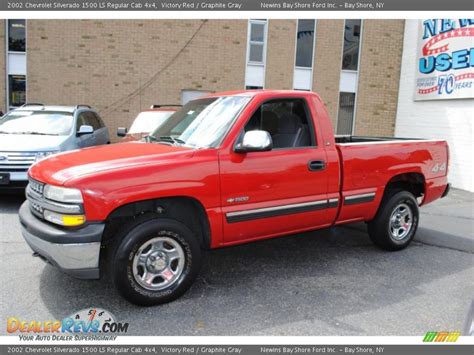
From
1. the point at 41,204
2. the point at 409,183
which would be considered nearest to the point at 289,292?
the point at 41,204

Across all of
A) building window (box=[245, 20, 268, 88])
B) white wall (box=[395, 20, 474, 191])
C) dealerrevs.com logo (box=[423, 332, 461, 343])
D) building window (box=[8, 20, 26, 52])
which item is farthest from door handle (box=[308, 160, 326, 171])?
building window (box=[8, 20, 26, 52])

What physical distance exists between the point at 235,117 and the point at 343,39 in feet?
41.1

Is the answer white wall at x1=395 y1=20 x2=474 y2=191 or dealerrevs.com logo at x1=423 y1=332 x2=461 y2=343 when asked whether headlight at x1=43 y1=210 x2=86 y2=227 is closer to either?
dealerrevs.com logo at x1=423 y1=332 x2=461 y2=343

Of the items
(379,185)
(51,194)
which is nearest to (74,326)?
(51,194)

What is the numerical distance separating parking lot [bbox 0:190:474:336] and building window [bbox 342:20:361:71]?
1096cm

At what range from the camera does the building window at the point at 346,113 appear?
15875mm

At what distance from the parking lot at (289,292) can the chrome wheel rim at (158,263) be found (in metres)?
0.22

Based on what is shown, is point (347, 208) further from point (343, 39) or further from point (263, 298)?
point (343, 39)

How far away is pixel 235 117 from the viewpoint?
4281mm

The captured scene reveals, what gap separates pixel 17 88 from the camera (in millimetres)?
14211

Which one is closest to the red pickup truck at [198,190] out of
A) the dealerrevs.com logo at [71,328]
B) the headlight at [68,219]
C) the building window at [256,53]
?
the headlight at [68,219]

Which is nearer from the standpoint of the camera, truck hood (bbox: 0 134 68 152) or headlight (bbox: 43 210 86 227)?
headlight (bbox: 43 210 86 227)

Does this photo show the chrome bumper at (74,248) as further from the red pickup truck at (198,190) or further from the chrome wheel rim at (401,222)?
the chrome wheel rim at (401,222)

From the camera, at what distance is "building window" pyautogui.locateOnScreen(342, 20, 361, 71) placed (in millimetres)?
15516
